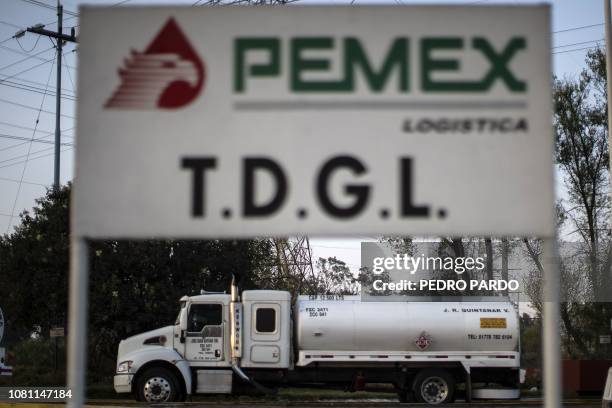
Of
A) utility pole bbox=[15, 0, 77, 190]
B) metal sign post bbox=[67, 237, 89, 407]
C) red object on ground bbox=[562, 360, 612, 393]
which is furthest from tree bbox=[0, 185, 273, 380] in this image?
metal sign post bbox=[67, 237, 89, 407]

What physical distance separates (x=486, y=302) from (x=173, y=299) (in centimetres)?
1337

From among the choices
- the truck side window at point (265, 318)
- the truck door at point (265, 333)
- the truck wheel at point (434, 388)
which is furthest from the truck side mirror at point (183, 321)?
the truck wheel at point (434, 388)

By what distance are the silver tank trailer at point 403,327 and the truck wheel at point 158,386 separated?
3523 mm

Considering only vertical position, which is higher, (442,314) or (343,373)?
(442,314)

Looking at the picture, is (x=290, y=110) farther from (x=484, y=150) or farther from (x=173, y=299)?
(x=173, y=299)

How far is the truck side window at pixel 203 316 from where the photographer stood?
22.5 meters

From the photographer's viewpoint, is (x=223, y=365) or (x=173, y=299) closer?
(x=223, y=365)

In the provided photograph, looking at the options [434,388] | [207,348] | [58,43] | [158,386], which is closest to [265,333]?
[207,348]

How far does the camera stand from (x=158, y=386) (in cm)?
2236

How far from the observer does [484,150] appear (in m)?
4.02

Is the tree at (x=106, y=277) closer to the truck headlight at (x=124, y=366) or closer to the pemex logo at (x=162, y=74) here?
the truck headlight at (x=124, y=366)

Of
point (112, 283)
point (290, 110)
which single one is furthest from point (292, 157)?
point (112, 283)

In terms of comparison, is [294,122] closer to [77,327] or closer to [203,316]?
[77,327]

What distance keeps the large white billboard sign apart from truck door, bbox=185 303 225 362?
1868cm
